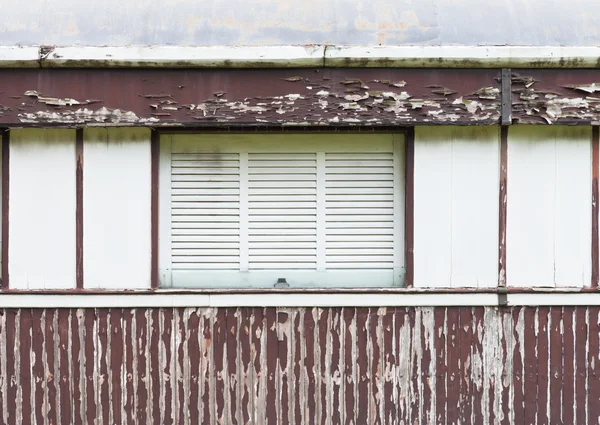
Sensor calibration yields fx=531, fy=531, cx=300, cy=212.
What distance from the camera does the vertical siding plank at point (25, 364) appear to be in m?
3.70

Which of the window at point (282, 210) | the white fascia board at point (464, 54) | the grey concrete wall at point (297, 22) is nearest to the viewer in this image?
the white fascia board at point (464, 54)

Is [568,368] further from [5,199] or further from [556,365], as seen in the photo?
[5,199]

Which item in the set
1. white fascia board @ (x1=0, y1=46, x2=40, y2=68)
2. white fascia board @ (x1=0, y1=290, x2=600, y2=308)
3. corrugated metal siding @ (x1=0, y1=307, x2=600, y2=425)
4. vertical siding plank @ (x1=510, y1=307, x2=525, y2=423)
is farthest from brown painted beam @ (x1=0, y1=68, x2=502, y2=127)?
vertical siding plank @ (x1=510, y1=307, x2=525, y2=423)

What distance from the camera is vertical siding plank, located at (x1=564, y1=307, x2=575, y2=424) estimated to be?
371 cm

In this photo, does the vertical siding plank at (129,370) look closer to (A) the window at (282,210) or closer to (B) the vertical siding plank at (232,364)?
(A) the window at (282,210)

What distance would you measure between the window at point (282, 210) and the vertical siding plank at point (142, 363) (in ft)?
1.06

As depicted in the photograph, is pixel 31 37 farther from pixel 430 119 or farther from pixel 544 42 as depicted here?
pixel 544 42

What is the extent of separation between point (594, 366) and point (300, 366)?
2.07 m

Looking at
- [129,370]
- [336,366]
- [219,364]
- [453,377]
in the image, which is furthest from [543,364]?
[129,370]

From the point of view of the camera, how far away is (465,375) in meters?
3.74

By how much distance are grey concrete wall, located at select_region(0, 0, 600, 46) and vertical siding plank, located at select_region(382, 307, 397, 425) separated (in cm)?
193

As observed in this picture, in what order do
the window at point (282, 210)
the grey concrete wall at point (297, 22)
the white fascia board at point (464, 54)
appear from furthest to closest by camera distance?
1. the window at point (282, 210)
2. the grey concrete wall at point (297, 22)
3. the white fascia board at point (464, 54)

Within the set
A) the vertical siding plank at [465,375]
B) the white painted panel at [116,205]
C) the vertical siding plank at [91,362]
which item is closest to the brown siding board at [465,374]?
the vertical siding plank at [465,375]

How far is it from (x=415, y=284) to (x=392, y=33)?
5.76ft
